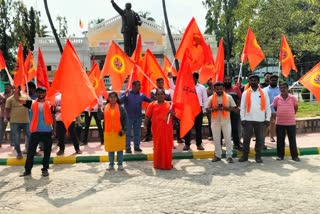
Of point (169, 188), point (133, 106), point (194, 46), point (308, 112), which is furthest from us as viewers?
point (308, 112)

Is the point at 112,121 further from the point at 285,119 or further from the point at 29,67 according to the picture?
the point at 29,67

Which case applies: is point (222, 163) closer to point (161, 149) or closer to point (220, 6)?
point (161, 149)

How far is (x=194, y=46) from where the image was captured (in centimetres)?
927

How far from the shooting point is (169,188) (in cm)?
Answer: 601

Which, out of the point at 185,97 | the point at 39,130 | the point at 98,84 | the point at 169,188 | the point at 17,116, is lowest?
the point at 169,188

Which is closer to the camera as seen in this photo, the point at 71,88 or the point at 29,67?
the point at 71,88

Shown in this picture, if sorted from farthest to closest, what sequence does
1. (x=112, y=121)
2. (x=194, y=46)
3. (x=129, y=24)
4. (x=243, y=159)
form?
(x=129, y=24) < (x=194, y=46) < (x=243, y=159) < (x=112, y=121)

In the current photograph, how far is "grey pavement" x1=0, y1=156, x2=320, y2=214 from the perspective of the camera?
16.8 feet

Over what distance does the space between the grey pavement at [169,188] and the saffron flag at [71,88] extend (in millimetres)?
1105

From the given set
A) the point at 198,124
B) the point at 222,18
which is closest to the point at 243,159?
the point at 198,124

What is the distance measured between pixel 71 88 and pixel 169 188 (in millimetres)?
2421

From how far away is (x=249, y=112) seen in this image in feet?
25.5

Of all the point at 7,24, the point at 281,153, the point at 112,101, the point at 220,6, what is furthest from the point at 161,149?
the point at 220,6

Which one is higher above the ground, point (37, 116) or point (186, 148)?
point (37, 116)
